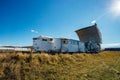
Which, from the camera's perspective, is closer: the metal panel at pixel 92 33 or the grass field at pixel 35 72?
the grass field at pixel 35 72

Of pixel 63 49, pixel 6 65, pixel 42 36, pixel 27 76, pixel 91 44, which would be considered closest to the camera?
pixel 27 76

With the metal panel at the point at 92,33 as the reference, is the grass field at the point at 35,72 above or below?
below

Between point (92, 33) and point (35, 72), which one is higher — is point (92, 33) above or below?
above

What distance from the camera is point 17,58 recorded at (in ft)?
45.7

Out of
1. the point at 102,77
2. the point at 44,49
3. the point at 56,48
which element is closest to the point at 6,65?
the point at 102,77

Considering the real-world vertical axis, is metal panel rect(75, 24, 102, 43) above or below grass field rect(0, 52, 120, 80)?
above

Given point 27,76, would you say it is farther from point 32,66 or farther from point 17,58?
point 17,58

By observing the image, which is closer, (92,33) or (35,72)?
(35,72)

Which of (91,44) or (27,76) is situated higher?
(91,44)

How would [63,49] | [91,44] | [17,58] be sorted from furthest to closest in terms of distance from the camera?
[91,44]
[63,49]
[17,58]

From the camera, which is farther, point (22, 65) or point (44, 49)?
point (44, 49)

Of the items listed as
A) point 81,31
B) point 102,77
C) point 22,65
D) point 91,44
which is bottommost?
point 102,77

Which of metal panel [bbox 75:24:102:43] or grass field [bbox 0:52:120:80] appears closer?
grass field [bbox 0:52:120:80]

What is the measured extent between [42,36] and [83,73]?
44.1 feet
